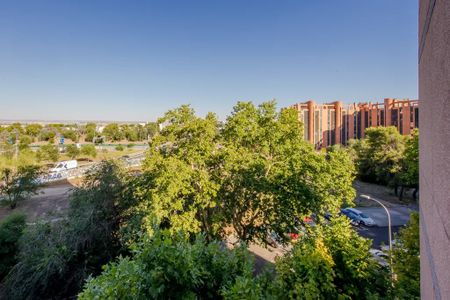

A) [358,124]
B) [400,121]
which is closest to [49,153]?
[358,124]

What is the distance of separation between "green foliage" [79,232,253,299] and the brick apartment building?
43480 millimetres

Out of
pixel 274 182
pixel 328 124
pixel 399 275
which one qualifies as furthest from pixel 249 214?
pixel 328 124

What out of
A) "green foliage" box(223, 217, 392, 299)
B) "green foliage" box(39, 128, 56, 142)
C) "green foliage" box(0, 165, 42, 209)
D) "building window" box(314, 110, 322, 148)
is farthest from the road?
"green foliage" box(39, 128, 56, 142)

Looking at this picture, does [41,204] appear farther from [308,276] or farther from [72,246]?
[308,276]

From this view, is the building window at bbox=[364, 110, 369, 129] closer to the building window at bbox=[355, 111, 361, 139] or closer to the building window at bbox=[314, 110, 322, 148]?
the building window at bbox=[355, 111, 361, 139]

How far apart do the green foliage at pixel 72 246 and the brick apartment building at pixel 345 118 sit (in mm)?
39748

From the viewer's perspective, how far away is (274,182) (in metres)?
9.36

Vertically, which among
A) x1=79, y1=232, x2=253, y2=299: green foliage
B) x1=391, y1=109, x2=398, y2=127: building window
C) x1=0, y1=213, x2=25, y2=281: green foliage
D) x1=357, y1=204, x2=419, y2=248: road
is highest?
x1=391, y1=109, x2=398, y2=127: building window

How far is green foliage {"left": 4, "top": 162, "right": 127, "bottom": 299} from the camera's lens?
8.27 meters

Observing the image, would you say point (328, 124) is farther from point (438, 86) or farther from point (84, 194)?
point (438, 86)

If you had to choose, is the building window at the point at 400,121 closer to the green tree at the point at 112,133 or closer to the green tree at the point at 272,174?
the green tree at the point at 272,174

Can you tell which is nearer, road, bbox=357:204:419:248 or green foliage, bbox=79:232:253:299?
green foliage, bbox=79:232:253:299

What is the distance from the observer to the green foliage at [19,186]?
65.2ft

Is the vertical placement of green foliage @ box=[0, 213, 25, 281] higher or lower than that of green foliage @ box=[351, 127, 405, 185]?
lower
